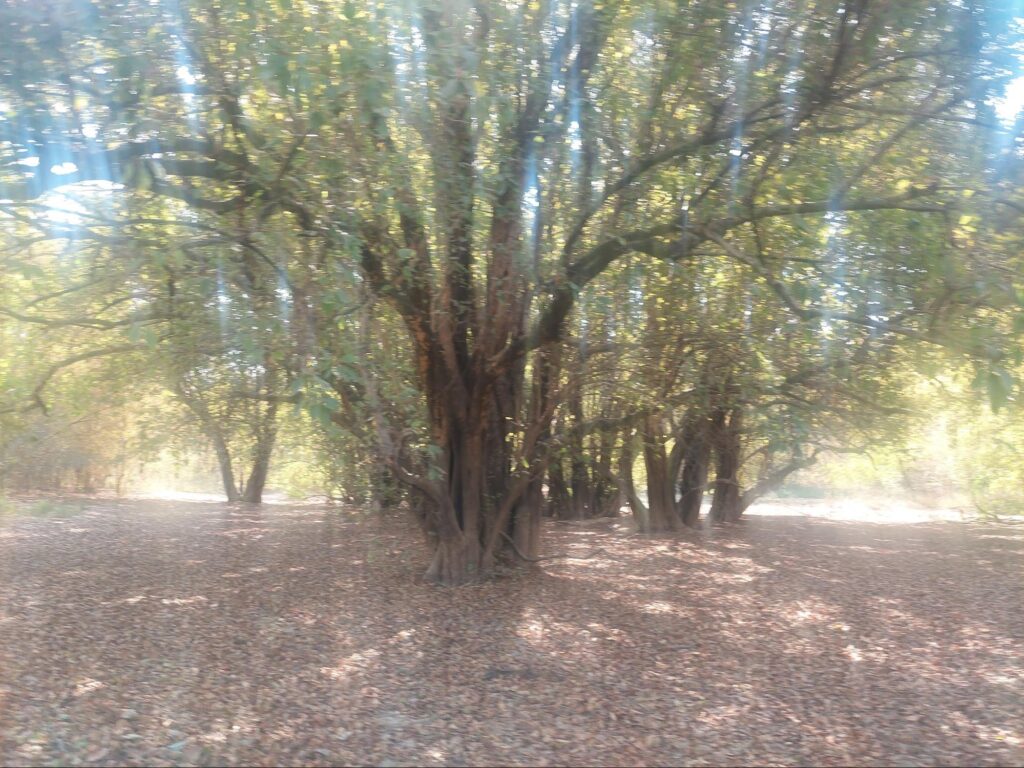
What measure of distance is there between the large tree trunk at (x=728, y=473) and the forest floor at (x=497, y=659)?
5.59 ft

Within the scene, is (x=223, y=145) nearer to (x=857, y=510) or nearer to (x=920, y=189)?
(x=920, y=189)

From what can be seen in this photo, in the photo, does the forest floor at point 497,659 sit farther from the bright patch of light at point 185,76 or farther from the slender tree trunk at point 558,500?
the bright patch of light at point 185,76

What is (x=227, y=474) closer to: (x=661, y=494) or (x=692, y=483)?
(x=661, y=494)

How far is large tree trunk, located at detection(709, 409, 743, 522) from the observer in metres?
13.4

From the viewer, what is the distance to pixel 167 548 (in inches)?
512

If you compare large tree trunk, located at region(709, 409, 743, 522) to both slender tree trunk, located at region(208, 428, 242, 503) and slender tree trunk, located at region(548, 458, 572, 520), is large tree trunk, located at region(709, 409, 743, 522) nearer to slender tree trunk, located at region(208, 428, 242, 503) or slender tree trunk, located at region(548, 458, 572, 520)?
slender tree trunk, located at region(548, 458, 572, 520)

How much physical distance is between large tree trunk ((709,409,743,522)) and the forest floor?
1.70m

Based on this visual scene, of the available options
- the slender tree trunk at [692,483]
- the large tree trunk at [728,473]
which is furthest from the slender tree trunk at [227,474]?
the slender tree trunk at [692,483]

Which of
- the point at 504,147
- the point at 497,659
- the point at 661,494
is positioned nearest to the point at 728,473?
the point at 661,494

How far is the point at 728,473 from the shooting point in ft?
54.3

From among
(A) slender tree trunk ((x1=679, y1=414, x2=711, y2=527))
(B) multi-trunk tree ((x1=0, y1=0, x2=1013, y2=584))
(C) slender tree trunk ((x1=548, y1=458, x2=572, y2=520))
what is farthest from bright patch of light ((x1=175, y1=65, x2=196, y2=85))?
(C) slender tree trunk ((x1=548, y1=458, x2=572, y2=520))

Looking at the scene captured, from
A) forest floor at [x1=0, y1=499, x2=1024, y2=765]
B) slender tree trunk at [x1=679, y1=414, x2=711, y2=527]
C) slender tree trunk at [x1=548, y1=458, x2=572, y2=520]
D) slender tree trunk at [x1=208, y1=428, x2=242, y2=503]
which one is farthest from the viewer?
slender tree trunk at [x1=548, y1=458, x2=572, y2=520]

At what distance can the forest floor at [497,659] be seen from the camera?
5473 mm

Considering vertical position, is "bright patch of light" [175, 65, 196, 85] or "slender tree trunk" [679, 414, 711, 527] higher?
"bright patch of light" [175, 65, 196, 85]
